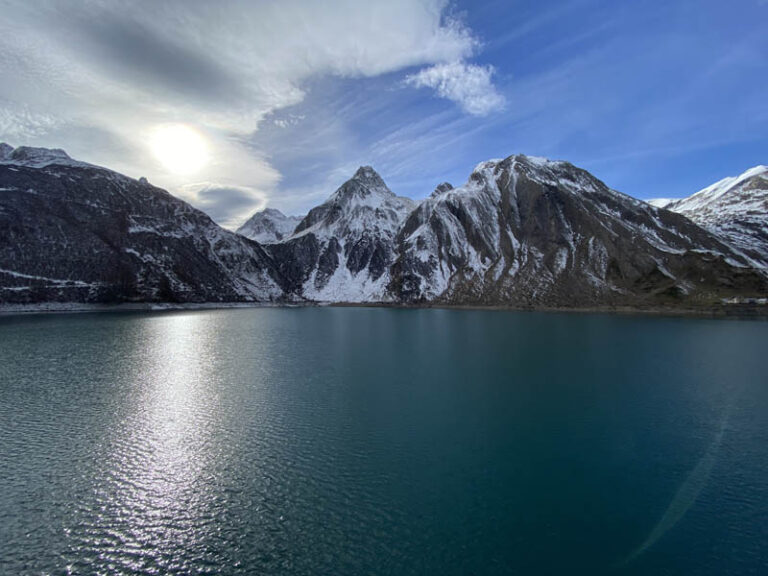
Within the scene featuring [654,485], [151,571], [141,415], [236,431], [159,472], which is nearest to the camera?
[151,571]

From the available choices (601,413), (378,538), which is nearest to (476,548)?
(378,538)

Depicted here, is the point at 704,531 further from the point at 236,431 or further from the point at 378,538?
the point at 236,431

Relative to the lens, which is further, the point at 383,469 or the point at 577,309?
the point at 577,309

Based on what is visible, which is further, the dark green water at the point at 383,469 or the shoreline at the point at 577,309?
the shoreline at the point at 577,309

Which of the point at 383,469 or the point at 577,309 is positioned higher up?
the point at 577,309

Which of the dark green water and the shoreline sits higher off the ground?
the shoreline

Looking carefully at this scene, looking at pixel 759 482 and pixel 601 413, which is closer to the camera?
pixel 759 482

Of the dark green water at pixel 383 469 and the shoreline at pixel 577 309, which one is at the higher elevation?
the shoreline at pixel 577 309

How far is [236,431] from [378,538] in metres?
19.8

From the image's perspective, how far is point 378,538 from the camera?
21.1 meters

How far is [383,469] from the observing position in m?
28.7

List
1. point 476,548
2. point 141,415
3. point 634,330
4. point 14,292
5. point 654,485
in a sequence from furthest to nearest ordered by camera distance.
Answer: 1. point 14,292
2. point 634,330
3. point 141,415
4. point 654,485
5. point 476,548

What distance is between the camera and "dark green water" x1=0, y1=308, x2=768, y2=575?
1989cm

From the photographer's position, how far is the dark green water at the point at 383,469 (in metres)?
19.9
